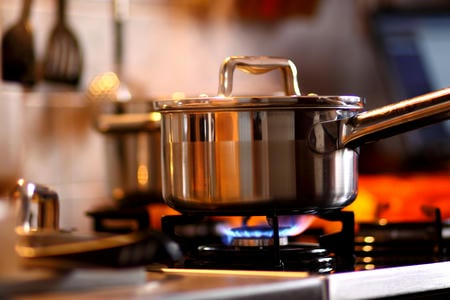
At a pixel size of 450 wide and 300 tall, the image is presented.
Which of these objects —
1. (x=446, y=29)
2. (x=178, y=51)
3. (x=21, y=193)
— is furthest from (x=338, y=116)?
(x=446, y=29)

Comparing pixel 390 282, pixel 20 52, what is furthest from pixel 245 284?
pixel 20 52

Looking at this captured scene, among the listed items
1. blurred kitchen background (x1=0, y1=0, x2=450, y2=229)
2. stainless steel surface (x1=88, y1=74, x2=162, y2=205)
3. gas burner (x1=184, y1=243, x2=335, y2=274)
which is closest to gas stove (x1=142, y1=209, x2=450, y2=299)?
gas burner (x1=184, y1=243, x2=335, y2=274)

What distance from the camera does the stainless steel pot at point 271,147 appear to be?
101 centimetres

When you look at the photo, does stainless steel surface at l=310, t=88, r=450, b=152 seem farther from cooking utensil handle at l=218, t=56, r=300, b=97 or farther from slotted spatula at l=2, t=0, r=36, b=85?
slotted spatula at l=2, t=0, r=36, b=85

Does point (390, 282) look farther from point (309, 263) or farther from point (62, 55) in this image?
point (62, 55)

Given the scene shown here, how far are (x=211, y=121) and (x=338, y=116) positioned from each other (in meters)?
0.13

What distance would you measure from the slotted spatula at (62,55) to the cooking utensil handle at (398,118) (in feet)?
3.44

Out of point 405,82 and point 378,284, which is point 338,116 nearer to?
point 378,284

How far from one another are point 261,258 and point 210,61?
1384 mm

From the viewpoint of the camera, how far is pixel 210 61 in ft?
7.72

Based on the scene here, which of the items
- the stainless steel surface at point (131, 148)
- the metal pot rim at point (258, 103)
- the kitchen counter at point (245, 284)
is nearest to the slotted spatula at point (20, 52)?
the stainless steel surface at point (131, 148)

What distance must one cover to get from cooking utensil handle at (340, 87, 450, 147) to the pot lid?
0.03 m

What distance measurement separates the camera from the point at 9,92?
176 cm

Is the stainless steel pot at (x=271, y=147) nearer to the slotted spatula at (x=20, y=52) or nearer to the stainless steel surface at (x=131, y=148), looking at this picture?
the stainless steel surface at (x=131, y=148)
